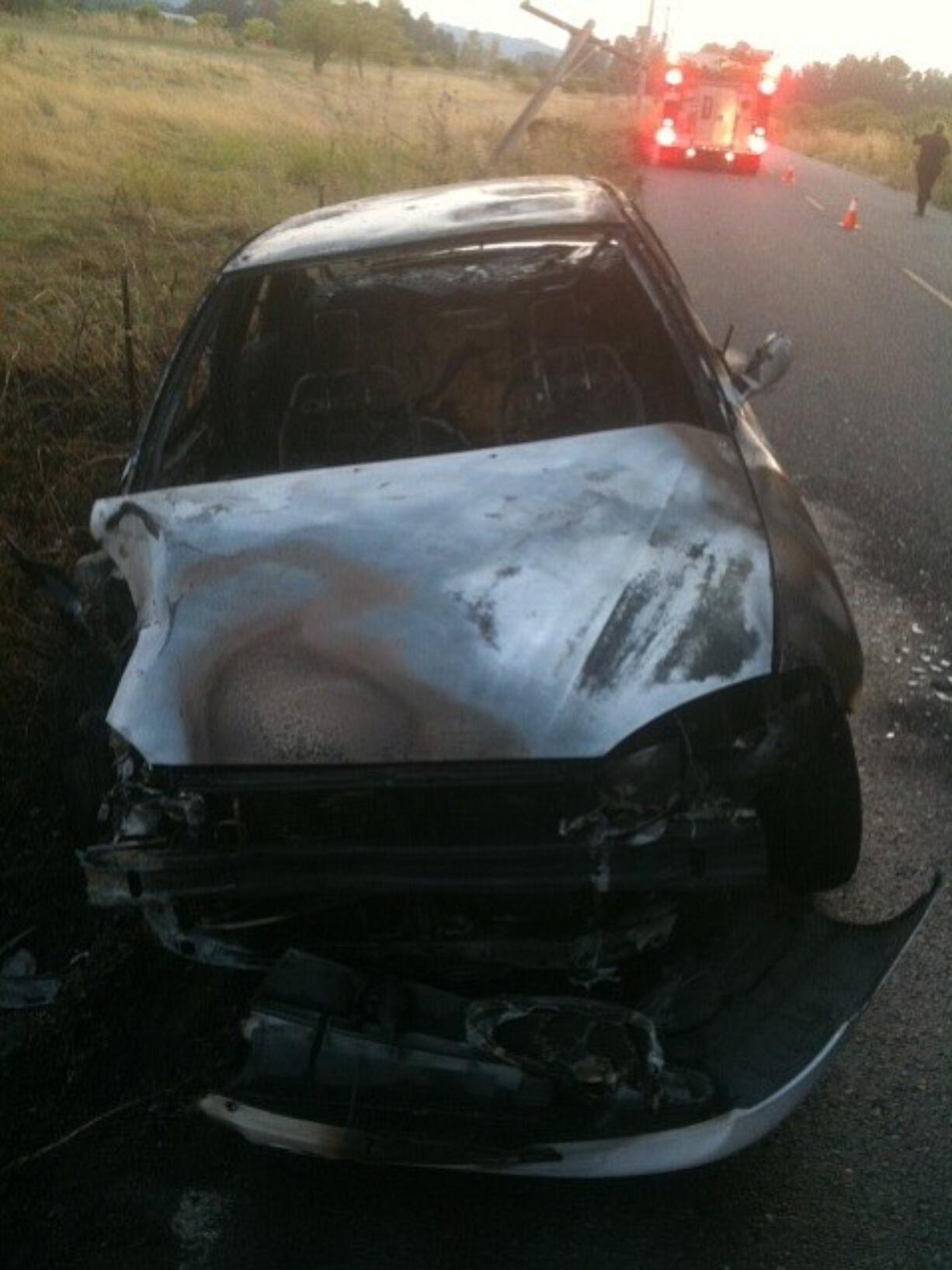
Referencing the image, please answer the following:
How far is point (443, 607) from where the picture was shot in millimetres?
2238

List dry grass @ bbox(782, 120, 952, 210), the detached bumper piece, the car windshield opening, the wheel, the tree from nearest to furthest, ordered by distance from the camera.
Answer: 1. the detached bumper piece
2. the wheel
3. the car windshield opening
4. the tree
5. dry grass @ bbox(782, 120, 952, 210)

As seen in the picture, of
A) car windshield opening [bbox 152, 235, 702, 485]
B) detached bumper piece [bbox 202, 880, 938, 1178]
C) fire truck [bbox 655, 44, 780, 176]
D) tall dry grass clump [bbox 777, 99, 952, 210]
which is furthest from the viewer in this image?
tall dry grass clump [bbox 777, 99, 952, 210]

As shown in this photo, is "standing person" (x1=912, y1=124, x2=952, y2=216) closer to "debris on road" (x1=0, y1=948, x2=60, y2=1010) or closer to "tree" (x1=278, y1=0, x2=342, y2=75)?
"tree" (x1=278, y1=0, x2=342, y2=75)

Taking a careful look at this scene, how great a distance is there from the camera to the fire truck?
23656 millimetres

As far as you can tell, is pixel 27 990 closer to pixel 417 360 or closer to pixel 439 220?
pixel 417 360

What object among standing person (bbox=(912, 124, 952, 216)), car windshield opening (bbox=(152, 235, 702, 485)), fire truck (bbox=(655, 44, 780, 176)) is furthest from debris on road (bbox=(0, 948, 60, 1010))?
fire truck (bbox=(655, 44, 780, 176))

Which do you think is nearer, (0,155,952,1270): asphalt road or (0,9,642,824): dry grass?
(0,155,952,1270): asphalt road

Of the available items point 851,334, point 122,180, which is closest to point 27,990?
point 851,334

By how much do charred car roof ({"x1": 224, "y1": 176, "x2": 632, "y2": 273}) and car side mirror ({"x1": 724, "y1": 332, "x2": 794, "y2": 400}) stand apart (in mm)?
568

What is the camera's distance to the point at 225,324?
373 cm

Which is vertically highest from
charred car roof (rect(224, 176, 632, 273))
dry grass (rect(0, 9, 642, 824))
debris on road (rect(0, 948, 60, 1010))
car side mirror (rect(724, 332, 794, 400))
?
charred car roof (rect(224, 176, 632, 273))

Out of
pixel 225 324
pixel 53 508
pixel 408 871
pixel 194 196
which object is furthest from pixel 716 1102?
pixel 194 196

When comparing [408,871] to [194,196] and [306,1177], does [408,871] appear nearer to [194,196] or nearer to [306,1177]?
[306,1177]

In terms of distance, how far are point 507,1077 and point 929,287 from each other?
40.0 feet
